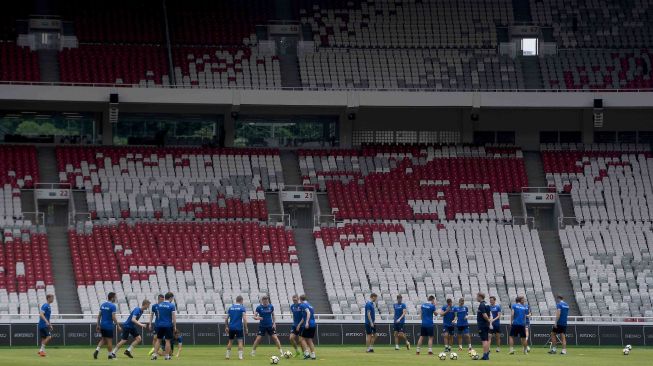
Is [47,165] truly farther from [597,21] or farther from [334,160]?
[597,21]

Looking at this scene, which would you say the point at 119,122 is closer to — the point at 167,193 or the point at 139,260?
the point at 167,193

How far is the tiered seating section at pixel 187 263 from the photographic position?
171ft

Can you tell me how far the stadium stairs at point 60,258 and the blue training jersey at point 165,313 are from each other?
51.7 feet

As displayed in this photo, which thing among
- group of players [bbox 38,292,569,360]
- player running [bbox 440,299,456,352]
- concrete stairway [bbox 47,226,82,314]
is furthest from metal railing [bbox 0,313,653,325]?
player running [bbox 440,299,456,352]

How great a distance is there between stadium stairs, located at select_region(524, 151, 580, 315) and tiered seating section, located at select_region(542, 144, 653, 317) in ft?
1.25

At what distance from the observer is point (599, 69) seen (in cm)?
6556

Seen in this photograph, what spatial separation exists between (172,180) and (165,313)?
24.5m

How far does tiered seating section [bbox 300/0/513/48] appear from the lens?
216 ft

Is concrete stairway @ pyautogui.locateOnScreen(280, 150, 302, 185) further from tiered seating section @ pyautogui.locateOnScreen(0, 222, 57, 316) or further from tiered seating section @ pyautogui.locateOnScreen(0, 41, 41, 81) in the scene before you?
tiered seating section @ pyautogui.locateOnScreen(0, 222, 57, 316)

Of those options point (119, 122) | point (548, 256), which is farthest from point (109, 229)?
point (548, 256)

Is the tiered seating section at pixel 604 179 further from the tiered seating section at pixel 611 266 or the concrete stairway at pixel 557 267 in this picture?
the concrete stairway at pixel 557 267

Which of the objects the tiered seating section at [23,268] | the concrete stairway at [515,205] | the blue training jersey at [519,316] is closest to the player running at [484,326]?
the blue training jersey at [519,316]

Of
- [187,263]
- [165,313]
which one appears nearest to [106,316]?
[165,313]

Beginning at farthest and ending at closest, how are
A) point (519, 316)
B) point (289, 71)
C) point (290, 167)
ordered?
point (289, 71) < point (290, 167) < point (519, 316)
